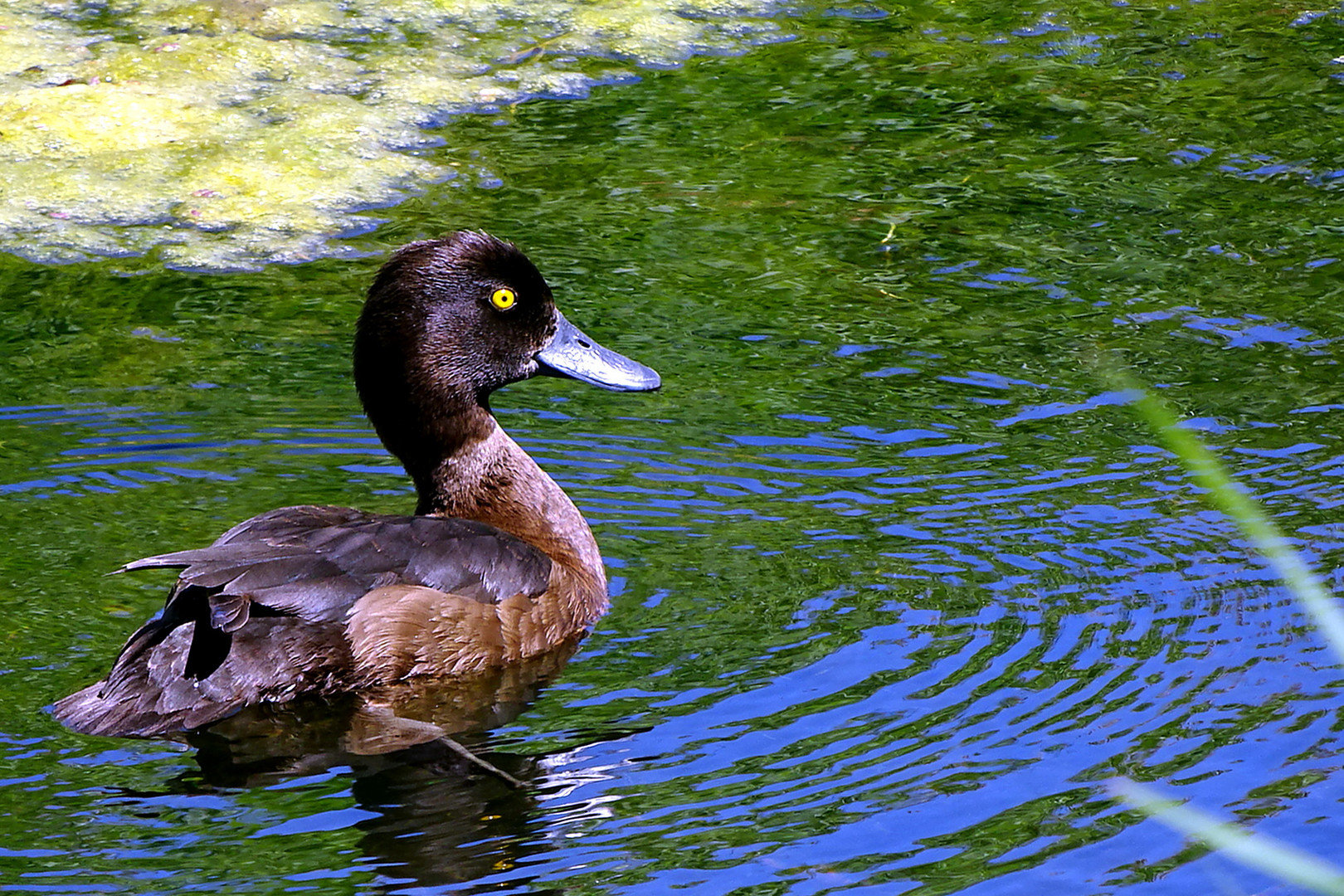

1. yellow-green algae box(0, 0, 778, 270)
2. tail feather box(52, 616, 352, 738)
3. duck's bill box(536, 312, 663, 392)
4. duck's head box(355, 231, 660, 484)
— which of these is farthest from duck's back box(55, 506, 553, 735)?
yellow-green algae box(0, 0, 778, 270)

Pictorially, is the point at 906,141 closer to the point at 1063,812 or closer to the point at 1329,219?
the point at 1329,219

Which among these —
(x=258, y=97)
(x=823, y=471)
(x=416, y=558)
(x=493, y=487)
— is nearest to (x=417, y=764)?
(x=416, y=558)

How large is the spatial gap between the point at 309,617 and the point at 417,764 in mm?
581

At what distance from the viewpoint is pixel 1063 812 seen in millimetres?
3824

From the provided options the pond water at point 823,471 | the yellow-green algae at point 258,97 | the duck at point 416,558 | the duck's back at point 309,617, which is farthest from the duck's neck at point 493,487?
the yellow-green algae at point 258,97

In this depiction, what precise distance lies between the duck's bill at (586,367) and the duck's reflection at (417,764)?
127cm

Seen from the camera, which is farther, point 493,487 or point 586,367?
point 586,367

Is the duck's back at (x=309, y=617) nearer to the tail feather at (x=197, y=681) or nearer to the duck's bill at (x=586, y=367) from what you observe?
the tail feather at (x=197, y=681)

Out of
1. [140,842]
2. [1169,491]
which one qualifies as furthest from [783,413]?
[140,842]

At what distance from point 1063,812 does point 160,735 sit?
7.26 feet

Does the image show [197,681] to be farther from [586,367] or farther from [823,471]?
[823,471]

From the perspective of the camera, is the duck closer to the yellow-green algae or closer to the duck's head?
the duck's head

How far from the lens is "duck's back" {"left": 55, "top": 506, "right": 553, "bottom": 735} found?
177 inches

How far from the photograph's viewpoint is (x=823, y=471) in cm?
588
